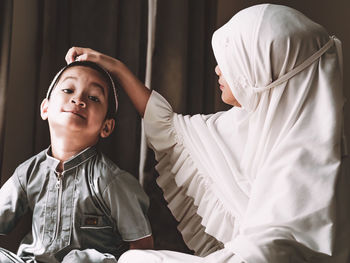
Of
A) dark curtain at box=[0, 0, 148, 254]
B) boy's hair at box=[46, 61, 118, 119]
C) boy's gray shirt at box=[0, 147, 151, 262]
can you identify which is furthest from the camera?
dark curtain at box=[0, 0, 148, 254]

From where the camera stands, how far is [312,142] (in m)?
1.24

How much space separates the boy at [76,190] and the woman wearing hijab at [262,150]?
0.15m

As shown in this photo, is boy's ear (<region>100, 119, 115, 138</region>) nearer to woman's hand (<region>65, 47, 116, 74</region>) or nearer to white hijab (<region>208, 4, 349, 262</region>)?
woman's hand (<region>65, 47, 116, 74</region>)

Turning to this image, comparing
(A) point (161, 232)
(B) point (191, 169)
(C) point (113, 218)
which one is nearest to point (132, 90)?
(B) point (191, 169)

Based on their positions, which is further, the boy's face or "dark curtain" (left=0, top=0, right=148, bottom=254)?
"dark curtain" (left=0, top=0, right=148, bottom=254)

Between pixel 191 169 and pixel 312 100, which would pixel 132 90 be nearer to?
pixel 191 169

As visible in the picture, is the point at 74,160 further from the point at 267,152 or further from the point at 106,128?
the point at 267,152

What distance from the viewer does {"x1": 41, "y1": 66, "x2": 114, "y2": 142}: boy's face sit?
1.41 metres

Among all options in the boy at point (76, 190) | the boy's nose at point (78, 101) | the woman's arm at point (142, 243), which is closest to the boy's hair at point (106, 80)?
the boy at point (76, 190)

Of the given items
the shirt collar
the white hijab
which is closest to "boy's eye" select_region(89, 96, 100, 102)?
the shirt collar

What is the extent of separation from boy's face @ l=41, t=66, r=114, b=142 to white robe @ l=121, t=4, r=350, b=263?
0.66 ft

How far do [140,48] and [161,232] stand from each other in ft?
2.41

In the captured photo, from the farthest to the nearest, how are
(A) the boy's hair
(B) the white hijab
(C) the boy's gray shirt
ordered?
(A) the boy's hair < (C) the boy's gray shirt < (B) the white hijab

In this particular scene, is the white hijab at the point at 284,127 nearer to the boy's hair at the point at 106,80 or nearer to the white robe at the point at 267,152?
the white robe at the point at 267,152
